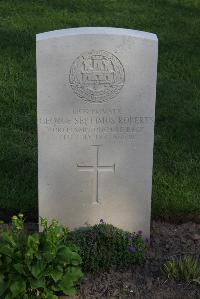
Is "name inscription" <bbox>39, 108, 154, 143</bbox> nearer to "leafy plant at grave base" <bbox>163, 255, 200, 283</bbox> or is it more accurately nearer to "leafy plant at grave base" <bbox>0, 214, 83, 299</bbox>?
"leafy plant at grave base" <bbox>0, 214, 83, 299</bbox>

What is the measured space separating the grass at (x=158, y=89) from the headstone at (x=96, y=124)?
66cm

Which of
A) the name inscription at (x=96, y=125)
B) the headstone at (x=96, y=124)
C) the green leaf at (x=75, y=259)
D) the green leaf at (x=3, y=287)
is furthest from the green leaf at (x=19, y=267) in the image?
the name inscription at (x=96, y=125)

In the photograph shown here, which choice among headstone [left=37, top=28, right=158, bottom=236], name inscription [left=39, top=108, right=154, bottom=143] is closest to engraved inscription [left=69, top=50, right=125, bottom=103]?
headstone [left=37, top=28, right=158, bottom=236]

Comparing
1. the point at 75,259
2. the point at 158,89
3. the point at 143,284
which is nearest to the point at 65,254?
the point at 75,259

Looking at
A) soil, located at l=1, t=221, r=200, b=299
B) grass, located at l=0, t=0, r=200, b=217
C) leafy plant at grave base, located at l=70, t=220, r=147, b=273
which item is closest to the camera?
soil, located at l=1, t=221, r=200, b=299

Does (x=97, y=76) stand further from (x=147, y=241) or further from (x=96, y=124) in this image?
(x=147, y=241)

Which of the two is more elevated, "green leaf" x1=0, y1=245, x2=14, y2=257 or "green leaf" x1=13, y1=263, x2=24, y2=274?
"green leaf" x1=0, y1=245, x2=14, y2=257

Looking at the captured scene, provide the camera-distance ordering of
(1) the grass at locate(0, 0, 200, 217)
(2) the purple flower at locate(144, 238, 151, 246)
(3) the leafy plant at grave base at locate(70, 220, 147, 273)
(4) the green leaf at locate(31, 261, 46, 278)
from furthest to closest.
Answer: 1. (1) the grass at locate(0, 0, 200, 217)
2. (2) the purple flower at locate(144, 238, 151, 246)
3. (3) the leafy plant at grave base at locate(70, 220, 147, 273)
4. (4) the green leaf at locate(31, 261, 46, 278)

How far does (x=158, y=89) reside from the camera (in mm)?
7734

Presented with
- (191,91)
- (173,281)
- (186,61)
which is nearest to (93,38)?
(173,281)

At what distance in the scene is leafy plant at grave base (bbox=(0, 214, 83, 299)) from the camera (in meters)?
4.10

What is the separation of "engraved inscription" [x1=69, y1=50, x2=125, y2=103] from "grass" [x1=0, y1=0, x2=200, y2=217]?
1.27 metres

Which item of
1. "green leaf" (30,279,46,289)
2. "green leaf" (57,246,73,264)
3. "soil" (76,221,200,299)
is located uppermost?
"green leaf" (57,246,73,264)

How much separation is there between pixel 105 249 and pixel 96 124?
2.65 feet
